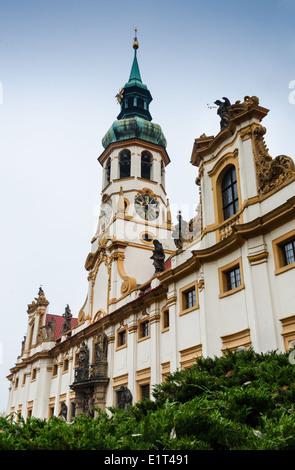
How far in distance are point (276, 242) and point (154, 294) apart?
8.81 meters

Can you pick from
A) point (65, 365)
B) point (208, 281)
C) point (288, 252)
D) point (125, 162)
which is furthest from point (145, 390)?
point (125, 162)

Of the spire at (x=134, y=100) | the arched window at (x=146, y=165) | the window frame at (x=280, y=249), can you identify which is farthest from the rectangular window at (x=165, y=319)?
the spire at (x=134, y=100)

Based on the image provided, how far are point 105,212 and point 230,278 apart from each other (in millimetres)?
19805

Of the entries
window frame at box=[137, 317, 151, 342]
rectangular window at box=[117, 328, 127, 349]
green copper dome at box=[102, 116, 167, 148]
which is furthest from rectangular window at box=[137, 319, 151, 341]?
green copper dome at box=[102, 116, 167, 148]

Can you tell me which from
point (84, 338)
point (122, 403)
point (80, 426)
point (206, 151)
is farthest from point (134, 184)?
point (80, 426)

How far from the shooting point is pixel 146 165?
125 feet

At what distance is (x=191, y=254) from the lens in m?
20.1

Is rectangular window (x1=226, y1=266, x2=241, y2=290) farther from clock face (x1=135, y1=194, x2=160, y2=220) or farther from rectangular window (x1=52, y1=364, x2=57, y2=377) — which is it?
rectangular window (x1=52, y1=364, x2=57, y2=377)

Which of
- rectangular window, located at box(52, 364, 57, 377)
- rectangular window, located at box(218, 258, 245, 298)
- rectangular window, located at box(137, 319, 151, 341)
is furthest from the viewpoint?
rectangular window, located at box(52, 364, 57, 377)

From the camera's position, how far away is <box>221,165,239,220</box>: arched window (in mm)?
18922

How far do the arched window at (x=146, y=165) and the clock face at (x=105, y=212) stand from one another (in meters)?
4.15

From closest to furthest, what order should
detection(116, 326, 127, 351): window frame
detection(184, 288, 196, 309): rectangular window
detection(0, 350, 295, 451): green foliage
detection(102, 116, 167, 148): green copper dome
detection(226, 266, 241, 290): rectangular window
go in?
detection(0, 350, 295, 451): green foliage < detection(226, 266, 241, 290): rectangular window < detection(184, 288, 196, 309): rectangular window < detection(116, 326, 127, 351): window frame < detection(102, 116, 167, 148): green copper dome

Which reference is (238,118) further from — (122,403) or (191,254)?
(122,403)

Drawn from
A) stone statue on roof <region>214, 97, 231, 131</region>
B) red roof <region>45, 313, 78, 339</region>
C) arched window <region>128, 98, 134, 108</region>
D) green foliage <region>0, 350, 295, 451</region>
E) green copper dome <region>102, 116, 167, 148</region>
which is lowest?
green foliage <region>0, 350, 295, 451</region>
